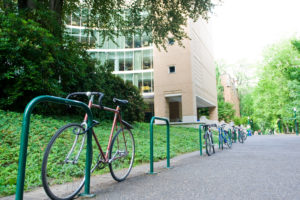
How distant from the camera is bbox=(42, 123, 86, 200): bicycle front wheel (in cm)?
273

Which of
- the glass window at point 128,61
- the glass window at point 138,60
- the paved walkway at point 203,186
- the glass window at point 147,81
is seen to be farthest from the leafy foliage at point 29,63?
the glass window at point 128,61

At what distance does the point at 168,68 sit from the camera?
91.0 feet

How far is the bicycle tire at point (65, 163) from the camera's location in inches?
106

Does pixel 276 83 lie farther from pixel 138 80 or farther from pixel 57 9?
pixel 57 9

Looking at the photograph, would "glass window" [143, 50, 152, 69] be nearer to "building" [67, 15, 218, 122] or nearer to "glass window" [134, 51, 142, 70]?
"building" [67, 15, 218, 122]

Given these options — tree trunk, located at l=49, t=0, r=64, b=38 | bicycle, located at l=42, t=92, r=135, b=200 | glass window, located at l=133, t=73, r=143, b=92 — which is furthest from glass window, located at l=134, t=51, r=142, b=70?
bicycle, located at l=42, t=92, r=135, b=200

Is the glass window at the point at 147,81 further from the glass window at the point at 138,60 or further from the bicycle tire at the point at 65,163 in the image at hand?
the bicycle tire at the point at 65,163

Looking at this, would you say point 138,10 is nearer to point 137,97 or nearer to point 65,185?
point 137,97

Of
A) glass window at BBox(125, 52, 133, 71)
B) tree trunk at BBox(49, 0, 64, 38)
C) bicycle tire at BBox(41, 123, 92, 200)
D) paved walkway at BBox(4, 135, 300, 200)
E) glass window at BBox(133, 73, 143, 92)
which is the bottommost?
paved walkway at BBox(4, 135, 300, 200)

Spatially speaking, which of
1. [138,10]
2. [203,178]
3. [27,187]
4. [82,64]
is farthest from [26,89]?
[138,10]

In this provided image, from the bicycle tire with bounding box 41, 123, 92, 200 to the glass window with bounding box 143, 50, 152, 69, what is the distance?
27.9 m

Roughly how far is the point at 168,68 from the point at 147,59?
4.17 meters

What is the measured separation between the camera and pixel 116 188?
356cm

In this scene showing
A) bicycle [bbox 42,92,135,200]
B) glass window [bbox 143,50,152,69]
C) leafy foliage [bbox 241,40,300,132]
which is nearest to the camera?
bicycle [bbox 42,92,135,200]
